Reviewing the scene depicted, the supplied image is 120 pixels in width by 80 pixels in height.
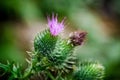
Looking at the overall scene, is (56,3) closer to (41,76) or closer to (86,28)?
(86,28)

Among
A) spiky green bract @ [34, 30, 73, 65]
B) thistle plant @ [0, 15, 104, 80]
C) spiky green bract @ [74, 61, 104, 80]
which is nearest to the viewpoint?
thistle plant @ [0, 15, 104, 80]

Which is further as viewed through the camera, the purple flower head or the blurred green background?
the blurred green background

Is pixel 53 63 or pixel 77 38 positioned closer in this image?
pixel 53 63

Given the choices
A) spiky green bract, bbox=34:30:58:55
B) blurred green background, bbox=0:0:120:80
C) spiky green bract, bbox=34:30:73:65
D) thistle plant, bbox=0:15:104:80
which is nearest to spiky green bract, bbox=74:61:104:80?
thistle plant, bbox=0:15:104:80

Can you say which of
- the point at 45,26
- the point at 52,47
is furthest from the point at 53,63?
the point at 45,26

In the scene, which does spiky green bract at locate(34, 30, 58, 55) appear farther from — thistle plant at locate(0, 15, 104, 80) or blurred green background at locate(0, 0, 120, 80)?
blurred green background at locate(0, 0, 120, 80)

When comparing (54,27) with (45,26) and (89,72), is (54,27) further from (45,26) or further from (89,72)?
(45,26)

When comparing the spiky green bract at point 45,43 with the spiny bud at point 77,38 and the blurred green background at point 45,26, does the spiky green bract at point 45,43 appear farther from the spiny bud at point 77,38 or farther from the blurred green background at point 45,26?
the blurred green background at point 45,26
